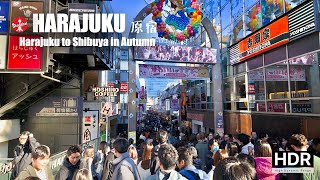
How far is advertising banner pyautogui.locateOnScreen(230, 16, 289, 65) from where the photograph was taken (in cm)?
1057

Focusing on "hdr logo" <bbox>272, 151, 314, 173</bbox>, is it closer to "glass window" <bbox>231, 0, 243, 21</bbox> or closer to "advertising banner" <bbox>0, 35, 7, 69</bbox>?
"advertising banner" <bbox>0, 35, 7, 69</bbox>

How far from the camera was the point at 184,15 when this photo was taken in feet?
46.6

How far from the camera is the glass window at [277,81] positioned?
11.2 meters

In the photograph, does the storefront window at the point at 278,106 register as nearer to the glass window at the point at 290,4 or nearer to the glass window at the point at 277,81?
the glass window at the point at 277,81

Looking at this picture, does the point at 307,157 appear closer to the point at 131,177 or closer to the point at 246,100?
the point at 131,177

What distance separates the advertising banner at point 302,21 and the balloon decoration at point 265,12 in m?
1.41

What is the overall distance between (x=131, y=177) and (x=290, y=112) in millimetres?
9241

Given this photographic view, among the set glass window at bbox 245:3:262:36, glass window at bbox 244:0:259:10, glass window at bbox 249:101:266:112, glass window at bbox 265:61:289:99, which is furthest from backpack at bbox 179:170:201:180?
glass window at bbox 244:0:259:10

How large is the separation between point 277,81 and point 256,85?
2110mm

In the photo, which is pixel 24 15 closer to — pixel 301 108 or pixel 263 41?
pixel 263 41

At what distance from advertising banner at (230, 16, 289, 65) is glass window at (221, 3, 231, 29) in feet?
12.3

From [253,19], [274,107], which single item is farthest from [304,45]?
[253,19]

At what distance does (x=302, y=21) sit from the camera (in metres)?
9.34

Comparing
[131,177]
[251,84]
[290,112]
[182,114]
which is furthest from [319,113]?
[182,114]
